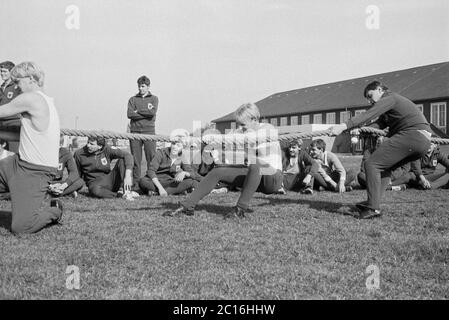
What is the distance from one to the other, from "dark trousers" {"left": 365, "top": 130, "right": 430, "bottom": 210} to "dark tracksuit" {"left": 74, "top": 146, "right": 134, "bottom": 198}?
14.0 feet

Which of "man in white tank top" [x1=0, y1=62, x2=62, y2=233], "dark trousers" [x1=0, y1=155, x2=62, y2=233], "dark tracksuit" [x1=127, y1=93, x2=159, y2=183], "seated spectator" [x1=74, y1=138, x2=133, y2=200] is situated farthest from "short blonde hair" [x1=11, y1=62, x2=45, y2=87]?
"dark tracksuit" [x1=127, y1=93, x2=159, y2=183]

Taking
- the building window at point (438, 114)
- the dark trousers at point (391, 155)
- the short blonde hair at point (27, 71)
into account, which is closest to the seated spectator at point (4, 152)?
the short blonde hair at point (27, 71)

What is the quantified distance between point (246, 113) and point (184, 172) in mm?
3342

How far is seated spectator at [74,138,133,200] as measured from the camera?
841 centimetres

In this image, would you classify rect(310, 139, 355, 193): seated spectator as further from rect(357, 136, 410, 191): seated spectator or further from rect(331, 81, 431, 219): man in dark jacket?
rect(331, 81, 431, 219): man in dark jacket

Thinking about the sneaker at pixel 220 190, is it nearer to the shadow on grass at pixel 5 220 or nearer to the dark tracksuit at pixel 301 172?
the dark tracksuit at pixel 301 172

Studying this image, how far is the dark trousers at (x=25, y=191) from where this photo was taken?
490 centimetres

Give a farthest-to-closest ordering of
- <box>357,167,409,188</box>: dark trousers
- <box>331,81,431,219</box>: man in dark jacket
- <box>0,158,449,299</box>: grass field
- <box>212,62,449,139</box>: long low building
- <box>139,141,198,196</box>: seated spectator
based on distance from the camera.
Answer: <box>212,62,449,139</box>: long low building, <box>357,167,409,188</box>: dark trousers, <box>139,141,198,196</box>: seated spectator, <box>331,81,431,219</box>: man in dark jacket, <box>0,158,449,299</box>: grass field

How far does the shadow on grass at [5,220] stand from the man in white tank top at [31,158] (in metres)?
0.47

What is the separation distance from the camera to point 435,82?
146 feet

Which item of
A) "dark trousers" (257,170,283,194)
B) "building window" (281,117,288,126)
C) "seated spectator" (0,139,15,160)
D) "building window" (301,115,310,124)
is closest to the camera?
"dark trousers" (257,170,283,194)

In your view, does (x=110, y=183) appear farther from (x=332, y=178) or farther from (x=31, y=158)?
(x=332, y=178)

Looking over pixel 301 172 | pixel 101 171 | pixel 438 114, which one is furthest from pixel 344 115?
pixel 101 171

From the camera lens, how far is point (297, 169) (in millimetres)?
10203
